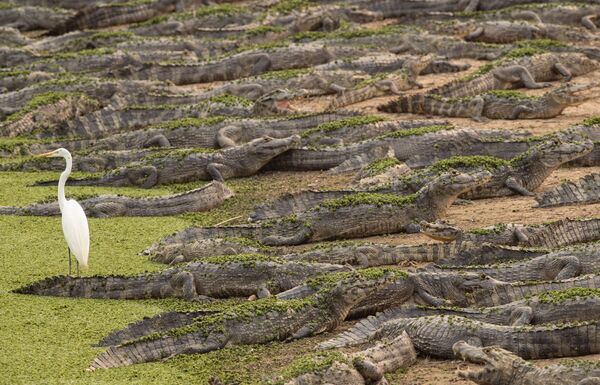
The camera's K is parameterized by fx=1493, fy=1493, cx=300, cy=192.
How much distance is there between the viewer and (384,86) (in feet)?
60.6

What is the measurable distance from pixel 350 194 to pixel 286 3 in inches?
449

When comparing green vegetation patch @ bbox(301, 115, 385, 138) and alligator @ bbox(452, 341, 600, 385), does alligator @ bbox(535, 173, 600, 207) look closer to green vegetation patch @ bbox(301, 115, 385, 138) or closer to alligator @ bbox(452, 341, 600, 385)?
green vegetation patch @ bbox(301, 115, 385, 138)

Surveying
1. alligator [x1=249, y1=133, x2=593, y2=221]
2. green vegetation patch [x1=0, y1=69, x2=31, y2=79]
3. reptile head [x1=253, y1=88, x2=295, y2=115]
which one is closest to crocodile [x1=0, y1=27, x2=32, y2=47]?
green vegetation patch [x1=0, y1=69, x2=31, y2=79]

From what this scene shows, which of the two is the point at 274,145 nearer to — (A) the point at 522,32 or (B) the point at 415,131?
(B) the point at 415,131

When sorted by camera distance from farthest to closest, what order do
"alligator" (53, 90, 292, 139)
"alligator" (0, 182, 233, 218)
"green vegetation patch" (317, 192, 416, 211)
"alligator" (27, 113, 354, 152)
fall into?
"alligator" (53, 90, 292, 139) < "alligator" (27, 113, 354, 152) < "alligator" (0, 182, 233, 218) < "green vegetation patch" (317, 192, 416, 211)

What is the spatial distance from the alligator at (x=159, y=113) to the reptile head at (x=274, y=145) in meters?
2.15

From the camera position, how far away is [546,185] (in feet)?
46.2

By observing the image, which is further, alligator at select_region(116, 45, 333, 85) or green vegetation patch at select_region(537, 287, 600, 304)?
alligator at select_region(116, 45, 333, 85)

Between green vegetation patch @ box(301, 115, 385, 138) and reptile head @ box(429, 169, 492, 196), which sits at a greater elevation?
reptile head @ box(429, 169, 492, 196)

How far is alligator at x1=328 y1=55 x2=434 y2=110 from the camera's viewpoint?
59.4 ft

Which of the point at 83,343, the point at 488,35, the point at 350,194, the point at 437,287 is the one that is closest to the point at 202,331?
the point at 83,343

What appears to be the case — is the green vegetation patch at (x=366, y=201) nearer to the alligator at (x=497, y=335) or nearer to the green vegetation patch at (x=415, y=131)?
the green vegetation patch at (x=415, y=131)

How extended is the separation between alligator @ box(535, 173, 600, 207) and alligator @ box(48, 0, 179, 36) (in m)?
12.9

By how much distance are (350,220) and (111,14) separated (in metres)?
13.0
